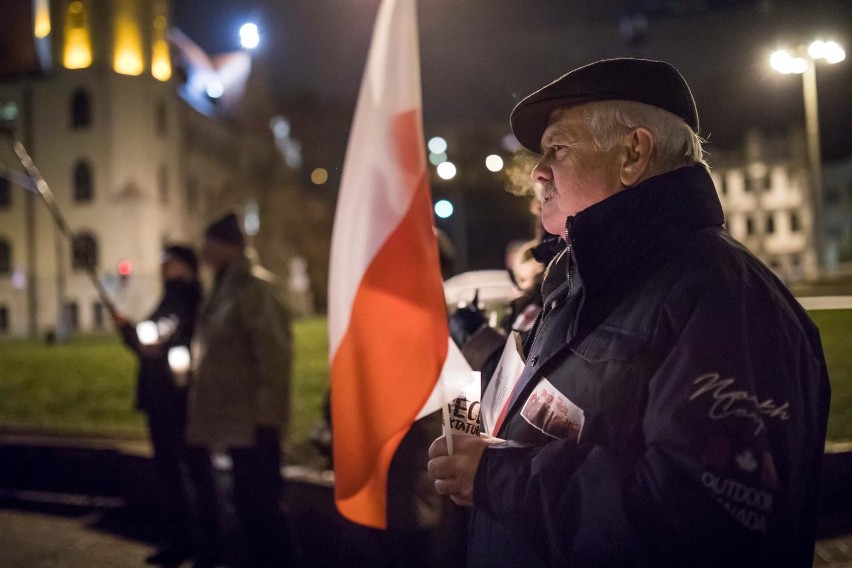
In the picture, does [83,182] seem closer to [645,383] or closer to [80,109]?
[80,109]

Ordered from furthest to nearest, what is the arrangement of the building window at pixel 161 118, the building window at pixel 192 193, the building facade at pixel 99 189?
the building window at pixel 192 193 → the building window at pixel 161 118 → the building facade at pixel 99 189

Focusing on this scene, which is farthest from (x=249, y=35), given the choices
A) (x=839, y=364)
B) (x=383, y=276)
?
(x=839, y=364)

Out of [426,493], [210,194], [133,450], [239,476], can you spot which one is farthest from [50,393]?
[210,194]

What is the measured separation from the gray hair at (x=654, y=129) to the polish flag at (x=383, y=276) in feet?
1.63

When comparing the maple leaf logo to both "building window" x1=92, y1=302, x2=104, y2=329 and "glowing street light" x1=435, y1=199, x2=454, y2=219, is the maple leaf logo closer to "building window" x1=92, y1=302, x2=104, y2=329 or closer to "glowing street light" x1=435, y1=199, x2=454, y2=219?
"glowing street light" x1=435, y1=199, x2=454, y2=219

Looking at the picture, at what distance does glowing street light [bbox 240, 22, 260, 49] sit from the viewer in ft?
9.59

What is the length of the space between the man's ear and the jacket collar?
0.22 feet

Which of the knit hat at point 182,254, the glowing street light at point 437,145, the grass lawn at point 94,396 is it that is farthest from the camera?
the grass lawn at point 94,396

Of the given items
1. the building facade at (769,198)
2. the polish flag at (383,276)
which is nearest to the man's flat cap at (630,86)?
the polish flag at (383,276)

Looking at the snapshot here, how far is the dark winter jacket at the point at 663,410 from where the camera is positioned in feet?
4.47

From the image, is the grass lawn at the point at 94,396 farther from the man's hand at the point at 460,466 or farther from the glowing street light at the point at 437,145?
the man's hand at the point at 460,466

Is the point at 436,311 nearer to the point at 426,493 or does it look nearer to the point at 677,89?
the point at 677,89

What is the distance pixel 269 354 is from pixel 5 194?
143ft

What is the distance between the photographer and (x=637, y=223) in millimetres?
1629
